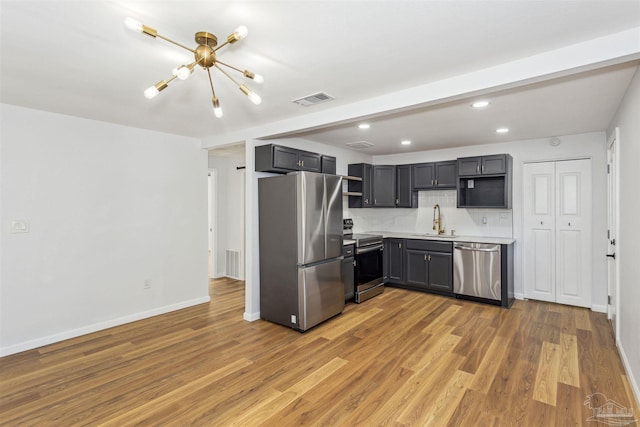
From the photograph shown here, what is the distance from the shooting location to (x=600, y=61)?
1.99m

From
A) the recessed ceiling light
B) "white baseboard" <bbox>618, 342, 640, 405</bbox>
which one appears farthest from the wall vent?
"white baseboard" <bbox>618, 342, 640, 405</bbox>

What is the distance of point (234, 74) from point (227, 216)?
15.0 ft

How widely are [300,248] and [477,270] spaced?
272cm

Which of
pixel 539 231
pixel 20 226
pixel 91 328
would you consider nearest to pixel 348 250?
pixel 539 231

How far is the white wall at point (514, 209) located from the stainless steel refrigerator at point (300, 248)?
203 cm

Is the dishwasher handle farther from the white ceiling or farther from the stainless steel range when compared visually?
the white ceiling

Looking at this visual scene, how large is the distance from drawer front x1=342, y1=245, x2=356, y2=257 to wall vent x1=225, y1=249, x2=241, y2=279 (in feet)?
9.06

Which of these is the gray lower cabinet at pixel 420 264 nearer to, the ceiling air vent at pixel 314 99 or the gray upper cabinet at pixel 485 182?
the gray upper cabinet at pixel 485 182

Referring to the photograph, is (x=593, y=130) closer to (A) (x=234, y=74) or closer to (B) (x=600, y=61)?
(B) (x=600, y=61)

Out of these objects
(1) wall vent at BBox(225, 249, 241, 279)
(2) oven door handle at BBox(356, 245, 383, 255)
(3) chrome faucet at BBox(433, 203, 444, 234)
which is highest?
(3) chrome faucet at BBox(433, 203, 444, 234)

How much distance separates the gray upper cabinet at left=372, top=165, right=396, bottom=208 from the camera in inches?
232

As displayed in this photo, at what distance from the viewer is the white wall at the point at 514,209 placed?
14.1 feet

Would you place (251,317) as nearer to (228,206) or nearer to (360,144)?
(360,144)

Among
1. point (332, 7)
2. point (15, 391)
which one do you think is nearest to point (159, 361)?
point (15, 391)
